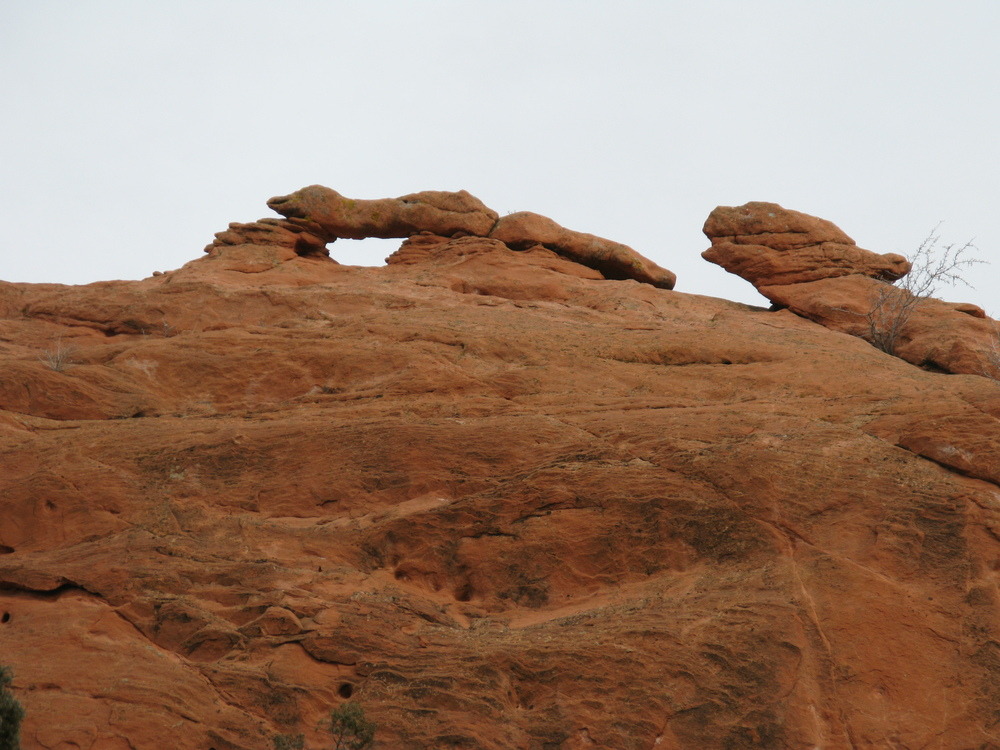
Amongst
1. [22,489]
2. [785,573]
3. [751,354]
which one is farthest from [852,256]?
[22,489]

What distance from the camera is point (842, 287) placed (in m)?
21.4

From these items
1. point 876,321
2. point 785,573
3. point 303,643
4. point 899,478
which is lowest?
point 303,643

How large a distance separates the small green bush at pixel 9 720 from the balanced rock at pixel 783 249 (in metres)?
16.6

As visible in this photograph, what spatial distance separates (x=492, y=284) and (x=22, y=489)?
31.6 feet

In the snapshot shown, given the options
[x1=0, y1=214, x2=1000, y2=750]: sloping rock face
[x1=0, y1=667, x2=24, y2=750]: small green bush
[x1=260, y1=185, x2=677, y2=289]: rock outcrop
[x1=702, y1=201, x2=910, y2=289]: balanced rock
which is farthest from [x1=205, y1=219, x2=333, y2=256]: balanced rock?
[x1=0, y1=667, x2=24, y2=750]: small green bush

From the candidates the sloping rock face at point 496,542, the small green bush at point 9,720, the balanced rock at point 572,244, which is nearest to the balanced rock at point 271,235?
the balanced rock at point 572,244

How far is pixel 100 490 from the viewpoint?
12.9 meters

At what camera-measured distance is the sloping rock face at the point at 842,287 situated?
19.1 meters

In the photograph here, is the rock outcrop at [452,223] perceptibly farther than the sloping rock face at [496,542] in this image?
Yes

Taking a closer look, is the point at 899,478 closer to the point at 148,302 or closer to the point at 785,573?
the point at 785,573

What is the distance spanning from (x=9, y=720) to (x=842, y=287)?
1688cm

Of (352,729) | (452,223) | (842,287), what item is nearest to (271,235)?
(452,223)

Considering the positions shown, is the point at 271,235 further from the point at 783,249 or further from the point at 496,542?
the point at 496,542

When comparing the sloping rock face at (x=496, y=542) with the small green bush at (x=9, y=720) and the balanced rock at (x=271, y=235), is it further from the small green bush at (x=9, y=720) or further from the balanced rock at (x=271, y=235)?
the balanced rock at (x=271, y=235)
